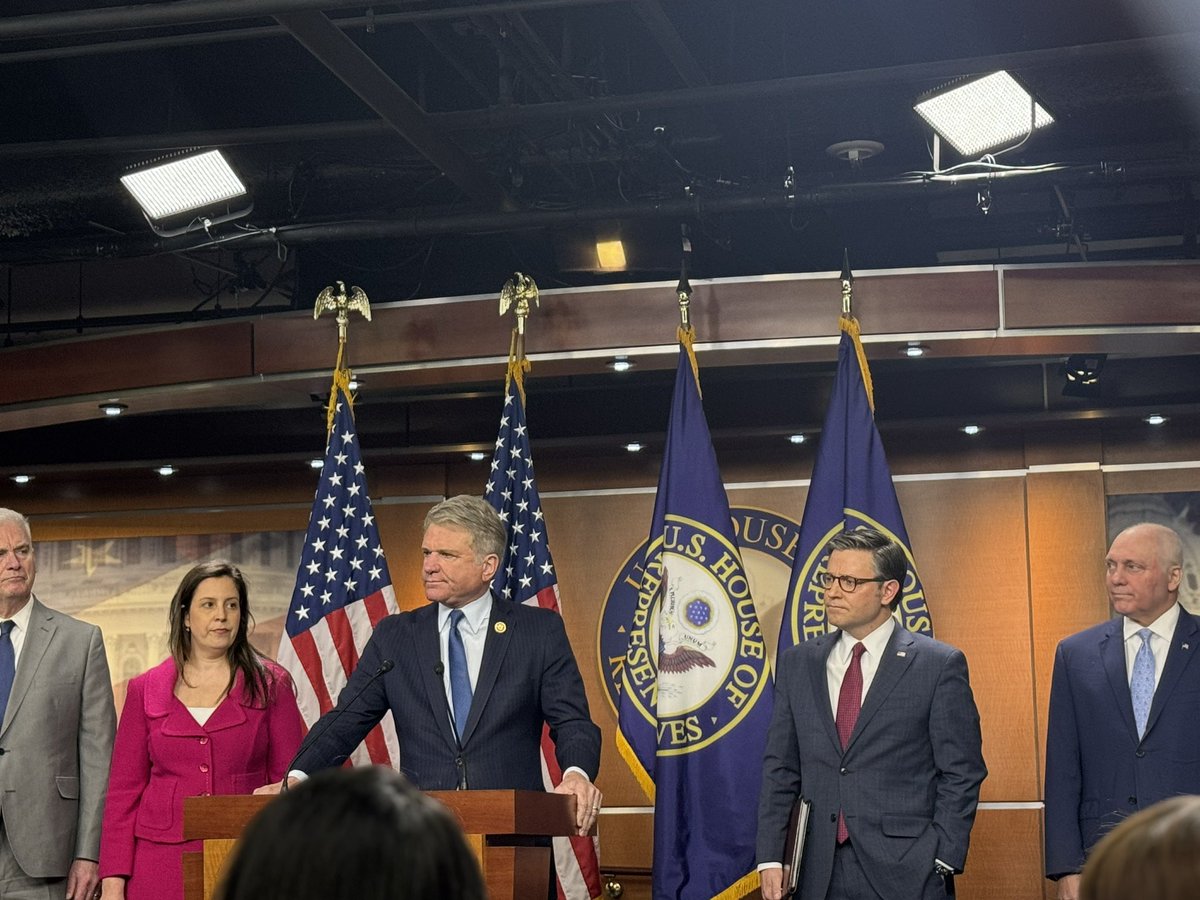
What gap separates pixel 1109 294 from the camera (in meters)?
5.91

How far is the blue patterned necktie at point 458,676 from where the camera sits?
4.32 meters

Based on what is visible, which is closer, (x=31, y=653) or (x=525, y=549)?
(x=31, y=653)

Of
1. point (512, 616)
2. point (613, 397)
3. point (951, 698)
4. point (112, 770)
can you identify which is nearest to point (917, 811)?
point (951, 698)

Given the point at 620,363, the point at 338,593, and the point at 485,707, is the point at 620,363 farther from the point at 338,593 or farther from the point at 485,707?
the point at 485,707

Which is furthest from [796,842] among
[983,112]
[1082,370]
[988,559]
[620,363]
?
[988,559]

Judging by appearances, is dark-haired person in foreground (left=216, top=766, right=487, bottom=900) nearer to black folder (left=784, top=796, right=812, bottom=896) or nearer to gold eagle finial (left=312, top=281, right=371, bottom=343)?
black folder (left=784, top=796, right=812, bottom=896)

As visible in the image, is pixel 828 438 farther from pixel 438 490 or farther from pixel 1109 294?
pixel 438 490

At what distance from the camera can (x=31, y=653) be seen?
15.7 ft

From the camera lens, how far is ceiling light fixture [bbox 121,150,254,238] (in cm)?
612

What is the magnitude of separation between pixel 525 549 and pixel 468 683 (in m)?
1.60

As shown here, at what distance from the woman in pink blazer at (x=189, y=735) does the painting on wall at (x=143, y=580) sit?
361 cm

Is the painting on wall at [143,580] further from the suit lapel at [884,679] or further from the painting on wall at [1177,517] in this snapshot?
the suit lapel at [884,679]

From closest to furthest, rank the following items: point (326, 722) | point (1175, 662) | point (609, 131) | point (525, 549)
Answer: point (326, 722)
point (1175, 662)
point (525, 549)
point (609, 131)

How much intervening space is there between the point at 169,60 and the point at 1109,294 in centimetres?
362
